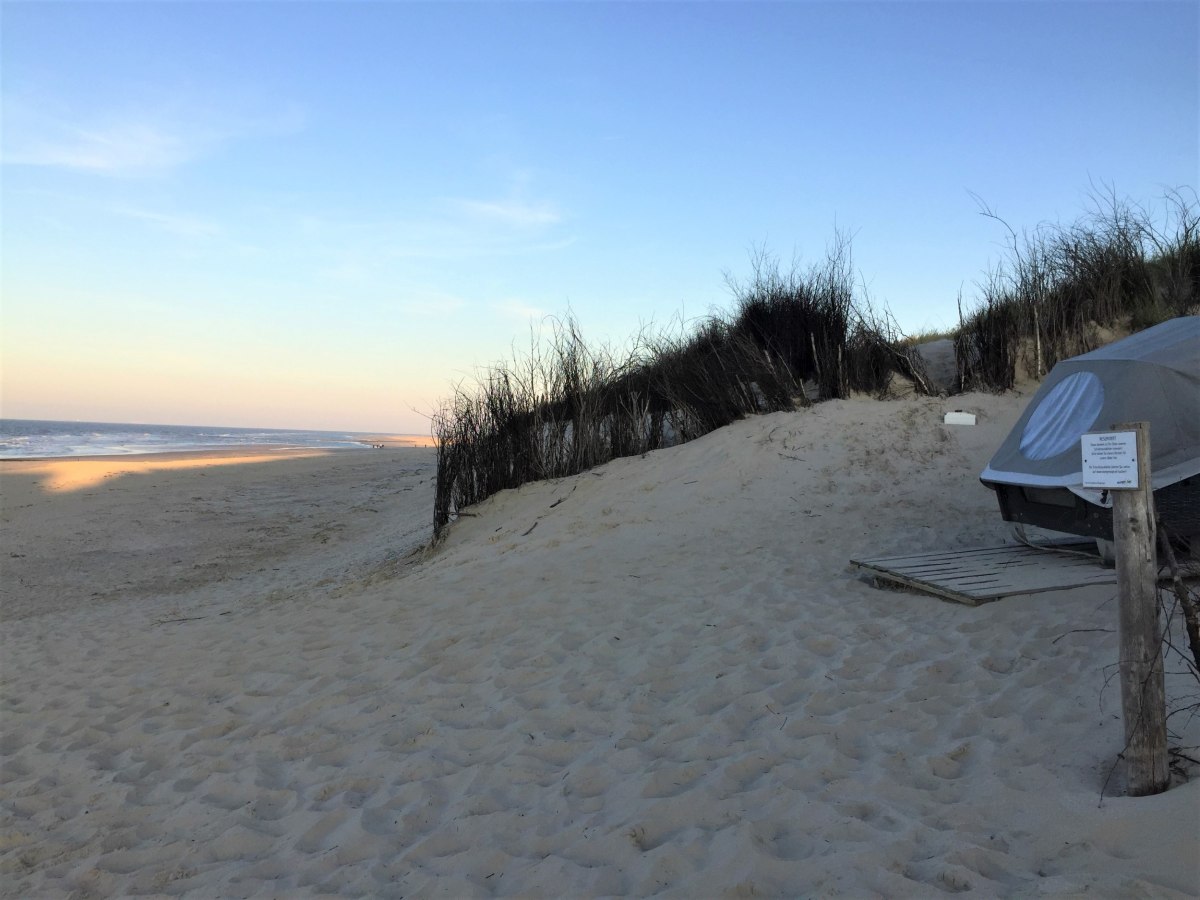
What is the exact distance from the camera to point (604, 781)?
3246 millimetres

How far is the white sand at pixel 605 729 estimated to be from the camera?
2.63 m

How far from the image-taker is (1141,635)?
8.59ft

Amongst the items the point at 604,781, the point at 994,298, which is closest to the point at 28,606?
the point at 604,781

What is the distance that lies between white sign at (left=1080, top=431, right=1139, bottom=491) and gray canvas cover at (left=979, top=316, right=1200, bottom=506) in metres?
2.51

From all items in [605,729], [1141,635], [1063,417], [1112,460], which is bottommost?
[605,729]

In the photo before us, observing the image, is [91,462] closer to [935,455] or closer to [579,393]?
[579,393]

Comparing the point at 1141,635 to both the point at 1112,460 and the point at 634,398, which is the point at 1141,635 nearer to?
the point at 1112,460

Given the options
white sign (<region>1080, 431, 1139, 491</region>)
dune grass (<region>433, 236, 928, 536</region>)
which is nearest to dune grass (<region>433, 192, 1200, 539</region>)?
dune grass (<region>433, 236, 928, 536</region>)

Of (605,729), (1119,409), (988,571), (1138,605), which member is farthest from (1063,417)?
(605,729)

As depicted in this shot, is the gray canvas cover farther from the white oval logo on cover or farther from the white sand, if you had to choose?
the white sand

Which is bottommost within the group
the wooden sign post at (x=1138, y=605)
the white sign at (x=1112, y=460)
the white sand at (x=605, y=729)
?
the white sand at (x=605, y=729)

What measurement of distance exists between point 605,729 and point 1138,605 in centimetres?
225

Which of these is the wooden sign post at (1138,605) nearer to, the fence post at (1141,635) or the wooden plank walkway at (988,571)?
the fence post at (1141,635)

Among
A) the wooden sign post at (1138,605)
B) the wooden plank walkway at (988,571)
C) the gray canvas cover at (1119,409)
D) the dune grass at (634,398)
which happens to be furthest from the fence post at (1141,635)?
the dune grass at (634,398)
